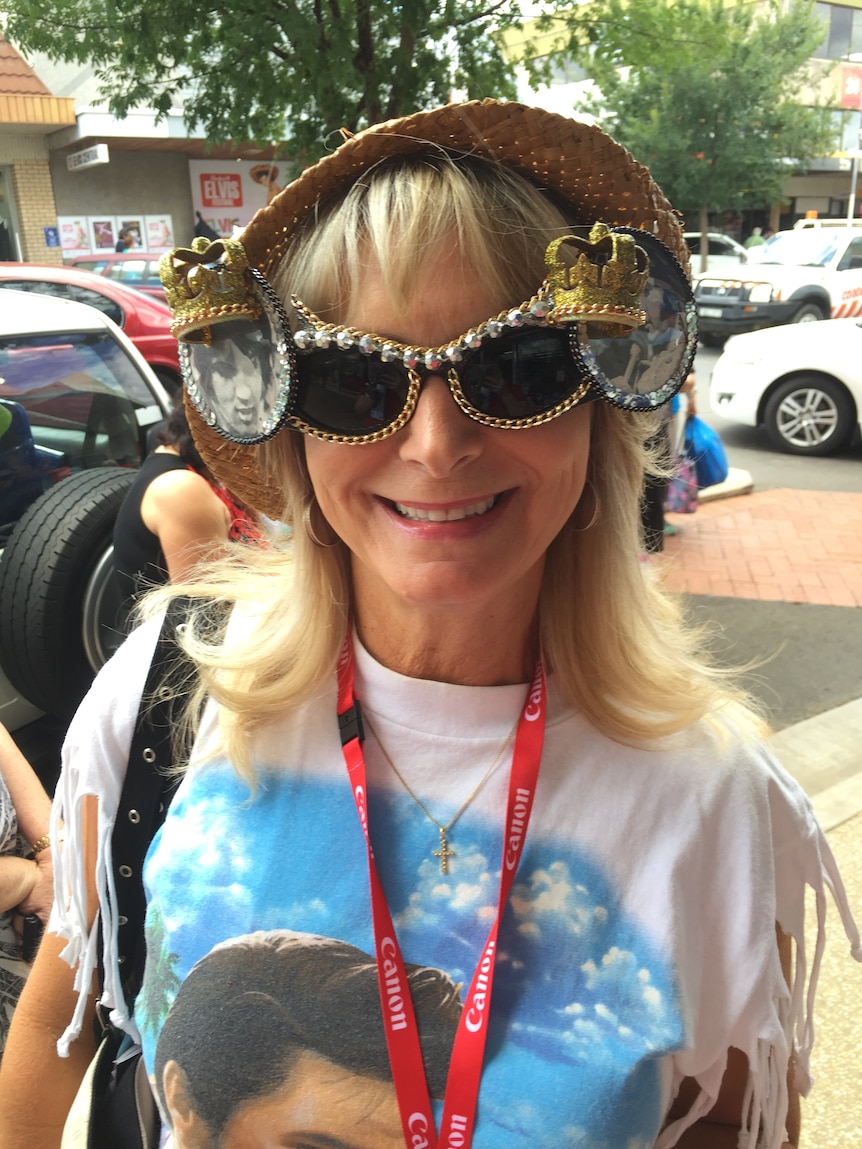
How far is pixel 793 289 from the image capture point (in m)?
15.2

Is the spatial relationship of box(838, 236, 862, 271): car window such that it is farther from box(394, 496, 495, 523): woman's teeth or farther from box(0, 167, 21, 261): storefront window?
box(394, 496, 495, 523): woman's teeth

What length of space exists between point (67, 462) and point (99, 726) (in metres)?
2.95

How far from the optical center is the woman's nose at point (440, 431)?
1.15 meters

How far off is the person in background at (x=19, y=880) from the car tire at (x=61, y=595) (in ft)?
4.31

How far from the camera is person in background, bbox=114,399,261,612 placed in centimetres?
306

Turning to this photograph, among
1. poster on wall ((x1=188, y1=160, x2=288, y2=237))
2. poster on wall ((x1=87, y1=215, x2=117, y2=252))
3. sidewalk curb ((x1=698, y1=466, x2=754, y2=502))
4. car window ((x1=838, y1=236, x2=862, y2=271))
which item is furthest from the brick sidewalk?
poster on wall ((x1=188, y1=160, x2=288, y2=237))

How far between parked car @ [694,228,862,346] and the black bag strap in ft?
50.0

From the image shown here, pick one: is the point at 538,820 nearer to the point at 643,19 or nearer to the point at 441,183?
the point at 441,183

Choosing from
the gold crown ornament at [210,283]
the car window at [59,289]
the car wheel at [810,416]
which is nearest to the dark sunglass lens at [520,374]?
the gold crown ornament at [210,283]

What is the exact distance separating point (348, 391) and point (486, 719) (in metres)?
0.48

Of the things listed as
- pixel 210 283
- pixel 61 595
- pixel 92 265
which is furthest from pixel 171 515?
pixel 92 265

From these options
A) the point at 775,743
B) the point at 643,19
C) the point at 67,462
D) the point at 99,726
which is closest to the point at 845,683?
the point at 775,743

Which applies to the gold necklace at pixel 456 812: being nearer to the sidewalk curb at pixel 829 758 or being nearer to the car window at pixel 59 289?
the sidewalk curb at pixel 829 758

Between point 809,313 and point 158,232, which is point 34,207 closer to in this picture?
point 158,232
